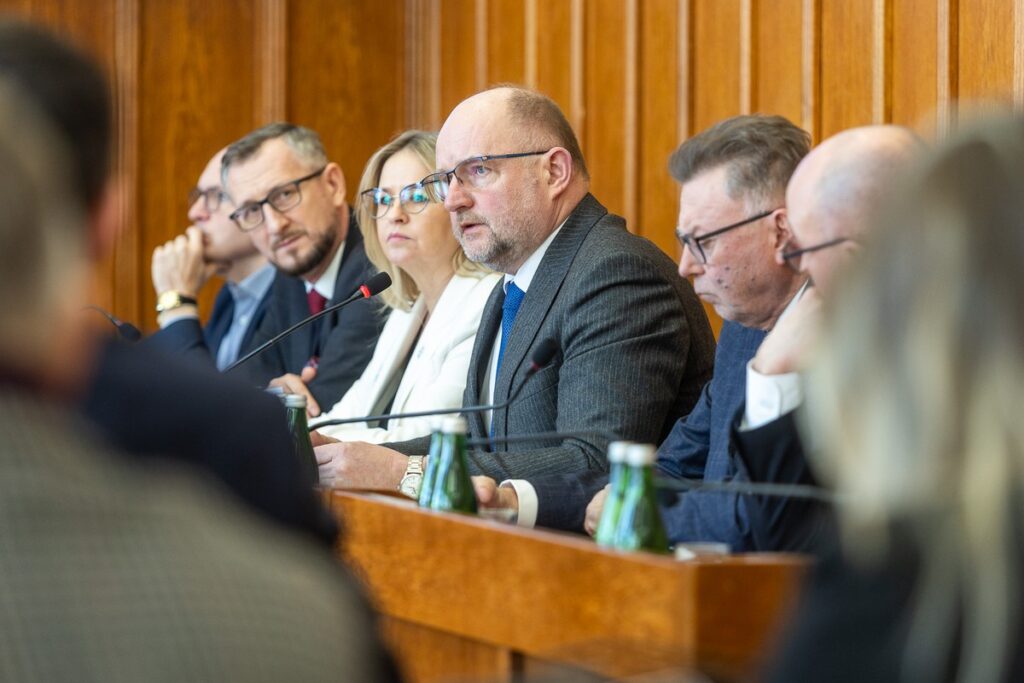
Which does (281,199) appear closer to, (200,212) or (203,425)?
(200,212)

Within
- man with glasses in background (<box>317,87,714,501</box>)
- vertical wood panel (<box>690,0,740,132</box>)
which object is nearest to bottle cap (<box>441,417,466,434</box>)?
man with glasses in background (<box>317,87,714,501</box>)

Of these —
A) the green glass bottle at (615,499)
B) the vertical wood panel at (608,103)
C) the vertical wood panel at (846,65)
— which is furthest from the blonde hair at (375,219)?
the green glass bottle at (615,499)

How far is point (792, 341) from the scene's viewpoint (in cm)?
237

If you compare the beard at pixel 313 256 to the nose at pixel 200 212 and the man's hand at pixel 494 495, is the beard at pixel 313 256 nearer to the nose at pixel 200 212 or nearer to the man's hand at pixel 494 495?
the nose at pixel 200 212

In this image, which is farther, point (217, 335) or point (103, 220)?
point (217, 335)

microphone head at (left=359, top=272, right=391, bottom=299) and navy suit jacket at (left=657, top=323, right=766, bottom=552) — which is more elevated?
microphone head at (left=359, top=272, right=391, bottom=299)

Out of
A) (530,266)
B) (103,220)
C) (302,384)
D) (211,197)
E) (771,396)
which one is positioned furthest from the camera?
(211,197)

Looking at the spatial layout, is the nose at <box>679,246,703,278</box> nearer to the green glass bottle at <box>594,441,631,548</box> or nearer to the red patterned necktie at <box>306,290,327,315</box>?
the green glass bottle at <box>594,441,631,548</box>

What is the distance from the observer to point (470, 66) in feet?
21.6

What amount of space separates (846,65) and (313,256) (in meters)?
2.00

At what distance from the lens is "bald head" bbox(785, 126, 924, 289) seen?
7.73 feet

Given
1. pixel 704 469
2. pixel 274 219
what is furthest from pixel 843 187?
pixel 274 219

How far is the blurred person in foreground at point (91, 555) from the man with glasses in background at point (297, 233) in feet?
12.8

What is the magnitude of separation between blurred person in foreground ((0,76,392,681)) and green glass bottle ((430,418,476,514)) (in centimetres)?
135
